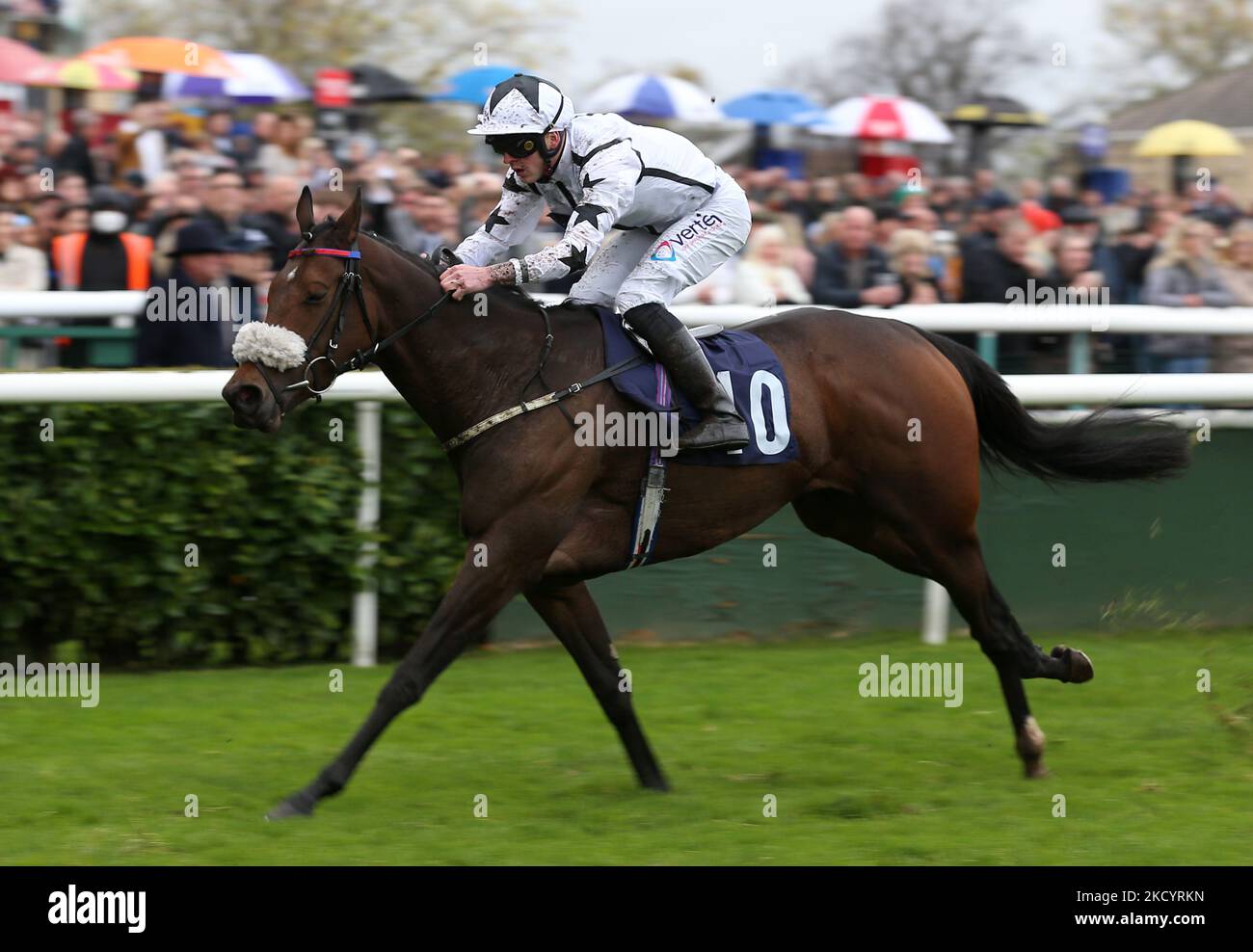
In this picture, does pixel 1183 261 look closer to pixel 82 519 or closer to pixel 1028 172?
pixel 82 519

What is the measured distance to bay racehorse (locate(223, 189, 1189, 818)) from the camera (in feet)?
15.7

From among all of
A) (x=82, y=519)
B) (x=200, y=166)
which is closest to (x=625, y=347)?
(x=82, y=519)

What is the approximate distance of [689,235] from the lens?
528 cm

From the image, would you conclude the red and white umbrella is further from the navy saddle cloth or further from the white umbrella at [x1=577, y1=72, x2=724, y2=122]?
the navy saddle cloth

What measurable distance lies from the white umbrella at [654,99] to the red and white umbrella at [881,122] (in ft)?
3.07

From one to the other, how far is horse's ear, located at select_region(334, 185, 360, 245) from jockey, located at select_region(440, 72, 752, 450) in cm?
30

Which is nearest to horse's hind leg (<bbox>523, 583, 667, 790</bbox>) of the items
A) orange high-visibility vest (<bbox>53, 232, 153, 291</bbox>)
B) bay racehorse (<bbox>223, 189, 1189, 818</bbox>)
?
bay racehorse (<bbox>223, 189, 1189, 818</bbox>)

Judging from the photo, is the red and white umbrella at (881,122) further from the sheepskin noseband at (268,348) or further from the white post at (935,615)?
the sheepskin noseband at (268,348)

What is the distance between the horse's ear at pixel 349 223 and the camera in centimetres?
477

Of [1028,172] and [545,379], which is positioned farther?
[1028,172]

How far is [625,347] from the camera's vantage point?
17.0 ft

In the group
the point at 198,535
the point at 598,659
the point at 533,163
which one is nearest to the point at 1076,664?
the point at 598,659

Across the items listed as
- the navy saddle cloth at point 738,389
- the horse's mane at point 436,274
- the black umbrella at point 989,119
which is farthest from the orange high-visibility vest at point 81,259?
the black umbrella at point 989,119

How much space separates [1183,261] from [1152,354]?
1.53m
